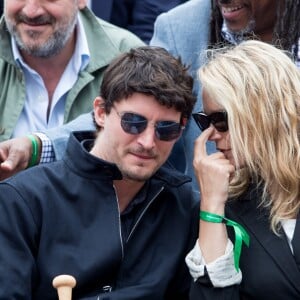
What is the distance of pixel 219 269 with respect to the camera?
3.41 metres

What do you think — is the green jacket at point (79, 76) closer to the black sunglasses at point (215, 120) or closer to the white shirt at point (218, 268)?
the black sunglasses at point (215, 120)

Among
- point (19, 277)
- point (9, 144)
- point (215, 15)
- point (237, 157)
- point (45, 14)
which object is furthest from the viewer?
point (45, 14)

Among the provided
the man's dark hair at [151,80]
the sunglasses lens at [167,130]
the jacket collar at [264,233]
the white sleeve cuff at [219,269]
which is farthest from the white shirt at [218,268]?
the man's dark hair at [151,80]

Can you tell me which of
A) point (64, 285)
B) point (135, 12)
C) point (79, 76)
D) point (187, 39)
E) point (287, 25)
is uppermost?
point (287, 25)

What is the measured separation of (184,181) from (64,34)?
1351 mm

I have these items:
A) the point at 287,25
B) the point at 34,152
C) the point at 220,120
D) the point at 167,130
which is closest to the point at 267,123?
the point at 220,120

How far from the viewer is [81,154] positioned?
3.50m

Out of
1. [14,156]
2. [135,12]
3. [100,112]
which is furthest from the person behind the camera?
[135,12]

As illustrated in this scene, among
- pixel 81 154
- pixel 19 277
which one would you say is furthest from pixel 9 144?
pixel 19 277

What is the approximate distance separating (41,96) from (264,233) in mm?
1539

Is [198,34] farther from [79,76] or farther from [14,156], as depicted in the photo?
[14,156]

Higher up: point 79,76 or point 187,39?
point 187,39

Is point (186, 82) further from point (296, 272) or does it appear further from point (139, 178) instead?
point (296, 272)

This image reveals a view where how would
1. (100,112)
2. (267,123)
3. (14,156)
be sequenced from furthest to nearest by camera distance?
(14,156)
(100,112)
(267,123)
